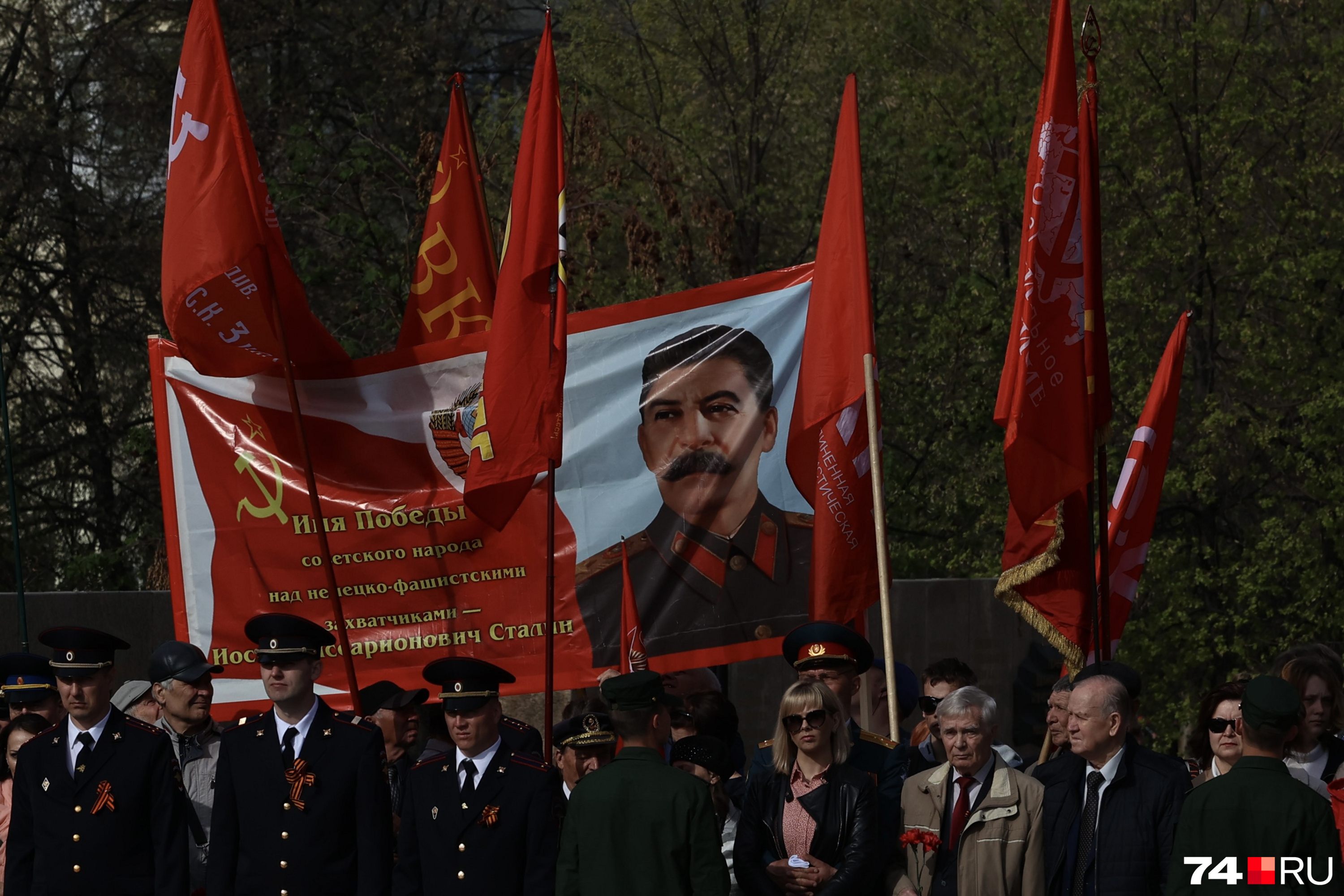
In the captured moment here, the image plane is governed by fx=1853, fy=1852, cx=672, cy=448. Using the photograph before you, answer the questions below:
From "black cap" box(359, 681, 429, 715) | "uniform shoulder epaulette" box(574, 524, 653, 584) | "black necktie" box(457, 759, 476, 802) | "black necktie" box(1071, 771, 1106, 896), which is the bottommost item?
"black necktie" box(1071, 771, 1106, 896)

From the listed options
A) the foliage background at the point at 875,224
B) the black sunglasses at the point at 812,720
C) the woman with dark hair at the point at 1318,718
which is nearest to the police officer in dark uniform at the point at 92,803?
the black sunglasses at the point at 812,720

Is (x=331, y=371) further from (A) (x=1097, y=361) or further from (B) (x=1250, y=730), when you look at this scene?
(B) (x=1250, y=730)

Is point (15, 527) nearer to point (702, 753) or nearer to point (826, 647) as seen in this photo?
point (702, 753)

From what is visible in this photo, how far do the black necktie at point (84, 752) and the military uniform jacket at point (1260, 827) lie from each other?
12.3 feet

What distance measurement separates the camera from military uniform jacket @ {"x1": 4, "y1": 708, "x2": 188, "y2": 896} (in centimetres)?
650

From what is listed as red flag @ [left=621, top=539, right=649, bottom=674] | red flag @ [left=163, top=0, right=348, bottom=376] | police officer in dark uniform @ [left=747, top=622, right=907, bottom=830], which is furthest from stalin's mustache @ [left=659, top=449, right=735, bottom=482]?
police officer in dark uniform @ [left=747, top=622, right=907, bottom=830]

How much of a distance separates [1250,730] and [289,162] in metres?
15.5

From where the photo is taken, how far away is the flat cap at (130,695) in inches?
320

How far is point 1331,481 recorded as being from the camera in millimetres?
17812

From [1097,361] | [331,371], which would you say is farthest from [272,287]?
[1097,361]

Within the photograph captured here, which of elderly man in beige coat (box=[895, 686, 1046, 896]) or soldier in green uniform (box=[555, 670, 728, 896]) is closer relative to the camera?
soldier in green uniform (box=[555, 670, 728, 896])

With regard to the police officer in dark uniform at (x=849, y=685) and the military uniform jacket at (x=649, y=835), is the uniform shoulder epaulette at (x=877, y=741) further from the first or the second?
the military uniform jacket at (x=649, y=835)

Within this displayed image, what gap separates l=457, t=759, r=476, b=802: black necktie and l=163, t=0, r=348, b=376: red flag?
118 inches

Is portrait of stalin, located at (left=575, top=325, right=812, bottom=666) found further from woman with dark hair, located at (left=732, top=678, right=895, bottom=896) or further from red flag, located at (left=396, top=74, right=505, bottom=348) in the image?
woman with dark hair, located at (left=732, top=678, right=895, bottom=896)
